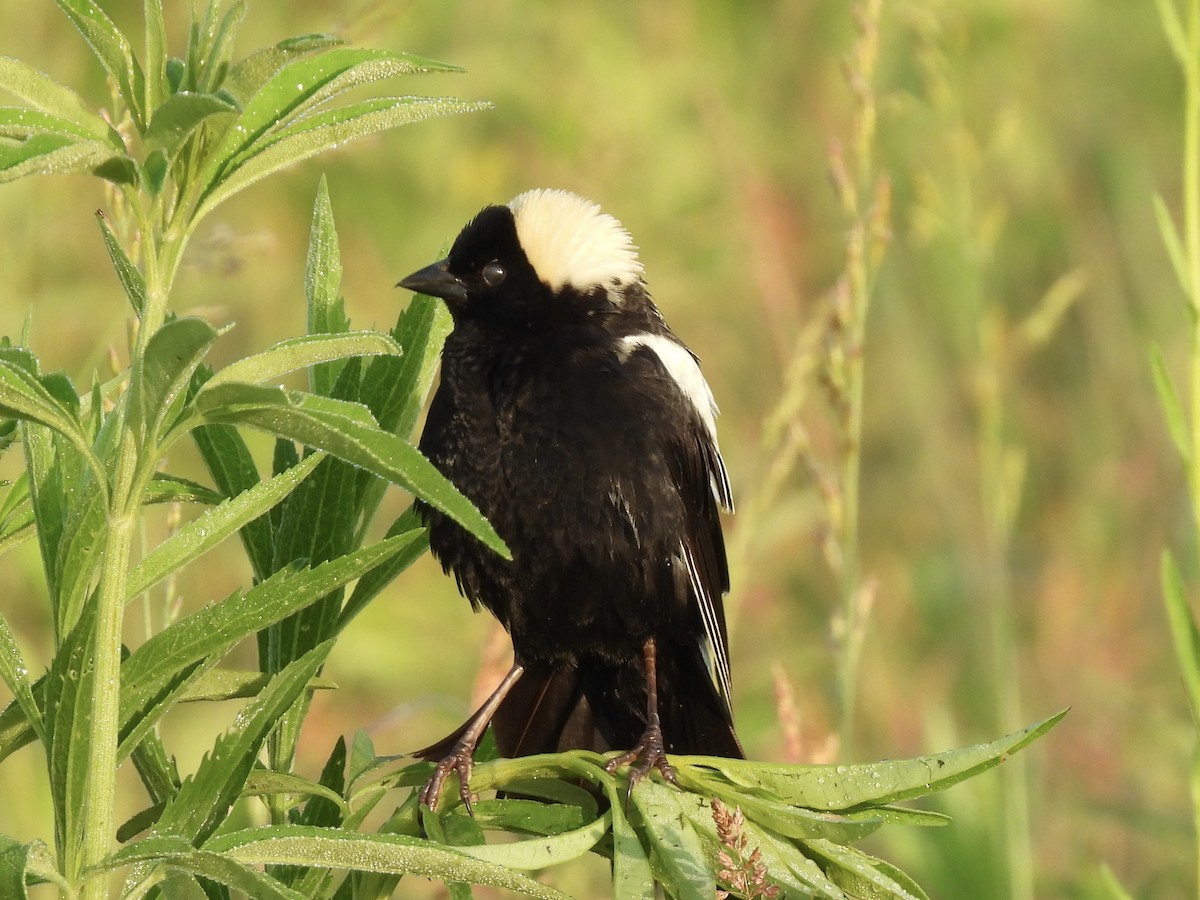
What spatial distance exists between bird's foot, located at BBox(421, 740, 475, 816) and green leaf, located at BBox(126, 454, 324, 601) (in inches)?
12.9

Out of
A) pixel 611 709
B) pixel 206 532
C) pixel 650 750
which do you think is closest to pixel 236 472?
pixel 206 532

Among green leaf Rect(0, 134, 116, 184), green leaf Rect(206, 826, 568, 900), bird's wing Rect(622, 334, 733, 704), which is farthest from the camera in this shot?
bird's wing Rect(622, 334, 733, 704)

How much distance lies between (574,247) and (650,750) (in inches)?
43.7

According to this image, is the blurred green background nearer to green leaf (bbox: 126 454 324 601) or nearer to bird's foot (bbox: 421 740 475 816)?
bird's foot (bbox: 421 740 475 816)

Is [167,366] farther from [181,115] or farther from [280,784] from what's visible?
A: [280,784]

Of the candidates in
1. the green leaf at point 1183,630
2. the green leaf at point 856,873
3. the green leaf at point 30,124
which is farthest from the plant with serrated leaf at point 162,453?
the green leaf at point 1183,630

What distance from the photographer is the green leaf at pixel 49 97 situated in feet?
3.43

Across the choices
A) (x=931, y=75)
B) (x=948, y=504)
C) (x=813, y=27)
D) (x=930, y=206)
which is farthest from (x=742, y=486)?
(x=813, y=27)

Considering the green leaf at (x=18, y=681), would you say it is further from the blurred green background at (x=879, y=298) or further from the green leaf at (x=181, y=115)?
the blurred green background at (x=879, y=298)

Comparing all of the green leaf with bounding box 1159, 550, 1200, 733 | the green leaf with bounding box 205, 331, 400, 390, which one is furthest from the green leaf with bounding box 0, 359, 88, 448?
the green leaf with bounding box 1159, 550, 1200, 733

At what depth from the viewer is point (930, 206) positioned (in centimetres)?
317

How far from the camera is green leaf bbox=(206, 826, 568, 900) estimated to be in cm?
109

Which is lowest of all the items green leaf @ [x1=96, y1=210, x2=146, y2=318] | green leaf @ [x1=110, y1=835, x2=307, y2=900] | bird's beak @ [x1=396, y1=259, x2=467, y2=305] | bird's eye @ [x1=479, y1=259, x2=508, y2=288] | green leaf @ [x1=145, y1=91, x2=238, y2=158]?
green leaf @ [x1=110, y1=835, x2=307, y2=900]

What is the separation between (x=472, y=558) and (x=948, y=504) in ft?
5.96
